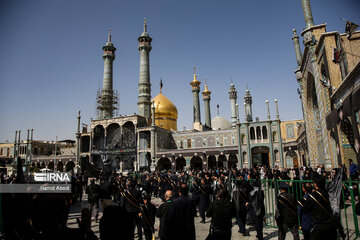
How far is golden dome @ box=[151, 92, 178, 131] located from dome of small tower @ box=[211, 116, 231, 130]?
10.5 metres

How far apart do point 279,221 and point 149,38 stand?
45.0 metres

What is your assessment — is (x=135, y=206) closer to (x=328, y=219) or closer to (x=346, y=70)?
(x=328, y=219)

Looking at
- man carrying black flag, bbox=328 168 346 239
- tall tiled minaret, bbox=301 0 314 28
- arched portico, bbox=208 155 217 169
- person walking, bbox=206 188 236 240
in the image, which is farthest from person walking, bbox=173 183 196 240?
arched portico, bbox=208 155 217 169

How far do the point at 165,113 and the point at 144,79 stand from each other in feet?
27.9

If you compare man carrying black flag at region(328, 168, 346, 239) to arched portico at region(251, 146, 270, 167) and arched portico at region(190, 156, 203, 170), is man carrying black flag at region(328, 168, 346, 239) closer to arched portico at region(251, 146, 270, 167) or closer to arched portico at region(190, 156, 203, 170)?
arched portico at region(251, 146, 270, 167)

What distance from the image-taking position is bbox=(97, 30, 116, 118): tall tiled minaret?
45.8m

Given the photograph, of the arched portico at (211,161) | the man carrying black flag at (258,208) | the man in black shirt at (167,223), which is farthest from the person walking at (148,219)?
the arched portico at (211,161)

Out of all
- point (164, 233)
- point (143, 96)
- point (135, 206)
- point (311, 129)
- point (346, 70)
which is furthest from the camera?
point (143, 96)

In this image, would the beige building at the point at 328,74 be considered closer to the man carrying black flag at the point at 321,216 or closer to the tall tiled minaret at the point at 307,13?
the tall tiled minaret at the point at 307,13

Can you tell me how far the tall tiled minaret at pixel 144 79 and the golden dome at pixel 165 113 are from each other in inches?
196

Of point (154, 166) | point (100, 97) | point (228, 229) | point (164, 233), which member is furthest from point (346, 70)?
point (100, 97)

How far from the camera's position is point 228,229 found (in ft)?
14.9

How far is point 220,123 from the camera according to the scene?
56281 mm

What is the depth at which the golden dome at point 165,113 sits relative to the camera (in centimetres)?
4847
